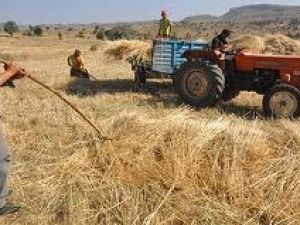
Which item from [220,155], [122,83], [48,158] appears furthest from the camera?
[122,83]

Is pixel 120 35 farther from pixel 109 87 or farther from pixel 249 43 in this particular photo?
pixel 109 87

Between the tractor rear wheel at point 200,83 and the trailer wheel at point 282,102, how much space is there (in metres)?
1.06

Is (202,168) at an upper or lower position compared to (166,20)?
lower

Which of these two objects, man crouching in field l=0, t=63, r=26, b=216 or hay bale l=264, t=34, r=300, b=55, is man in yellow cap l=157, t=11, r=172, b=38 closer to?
hay bale l=264, t=34, r=300, b=55

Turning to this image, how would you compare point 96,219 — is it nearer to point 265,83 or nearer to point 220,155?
point 220,155

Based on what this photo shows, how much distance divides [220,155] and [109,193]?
139 cm

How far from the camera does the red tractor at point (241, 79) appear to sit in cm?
1084

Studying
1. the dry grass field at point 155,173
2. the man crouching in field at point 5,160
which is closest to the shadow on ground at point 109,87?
the dry grass field at point 155,173

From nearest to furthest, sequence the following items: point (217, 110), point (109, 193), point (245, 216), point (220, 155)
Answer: point (245, 216)
point (109, 193)
point (220, 155)
point (217, 110)

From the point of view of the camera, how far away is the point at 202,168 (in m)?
6.88

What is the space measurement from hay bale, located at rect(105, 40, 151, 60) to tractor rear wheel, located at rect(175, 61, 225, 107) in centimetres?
298

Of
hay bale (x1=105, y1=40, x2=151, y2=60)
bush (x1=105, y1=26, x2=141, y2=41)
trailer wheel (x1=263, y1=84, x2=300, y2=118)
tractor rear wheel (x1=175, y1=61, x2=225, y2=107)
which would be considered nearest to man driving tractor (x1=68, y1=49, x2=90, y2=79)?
hay bale (x1=105, y1=40, x2=151, y2=60)

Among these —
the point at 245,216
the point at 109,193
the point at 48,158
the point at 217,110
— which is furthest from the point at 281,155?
the point at 217,110

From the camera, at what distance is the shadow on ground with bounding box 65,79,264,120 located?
38.6ft
